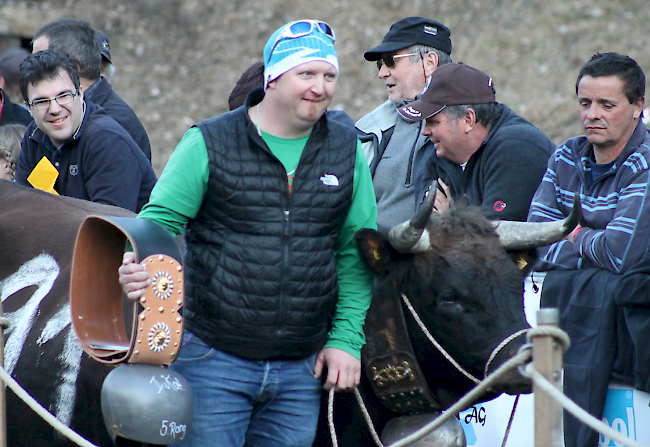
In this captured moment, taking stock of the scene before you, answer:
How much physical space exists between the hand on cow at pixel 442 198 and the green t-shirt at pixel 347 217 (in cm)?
89

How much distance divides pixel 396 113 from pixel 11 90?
6.03m

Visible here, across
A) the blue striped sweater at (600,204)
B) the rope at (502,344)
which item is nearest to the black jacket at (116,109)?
the blue striped sweater at (600,204)

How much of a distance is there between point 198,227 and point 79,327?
0.62 m

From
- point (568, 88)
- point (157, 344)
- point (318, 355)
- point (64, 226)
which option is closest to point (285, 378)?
point (318, 355)

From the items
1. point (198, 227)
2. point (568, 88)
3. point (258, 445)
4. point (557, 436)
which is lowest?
point (258, 445)

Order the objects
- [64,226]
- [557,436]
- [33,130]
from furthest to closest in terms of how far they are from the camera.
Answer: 1. [33,130]
2. [64,226]
3. [557,436]

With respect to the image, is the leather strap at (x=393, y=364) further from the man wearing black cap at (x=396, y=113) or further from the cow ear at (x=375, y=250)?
the man wearing black cap at (x=396, y=113)

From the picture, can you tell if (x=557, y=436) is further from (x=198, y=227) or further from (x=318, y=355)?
(x=198, y=227)

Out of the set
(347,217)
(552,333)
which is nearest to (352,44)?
(347,217)

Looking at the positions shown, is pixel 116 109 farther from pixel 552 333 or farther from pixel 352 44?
pixel 352 44

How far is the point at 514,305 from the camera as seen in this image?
3.04m

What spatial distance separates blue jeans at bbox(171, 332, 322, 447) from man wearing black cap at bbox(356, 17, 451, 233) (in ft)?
5.92

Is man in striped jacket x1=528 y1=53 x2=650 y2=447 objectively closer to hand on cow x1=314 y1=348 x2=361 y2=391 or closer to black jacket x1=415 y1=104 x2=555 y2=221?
black jacket x1=415 y1=104 x2=555 y2=221

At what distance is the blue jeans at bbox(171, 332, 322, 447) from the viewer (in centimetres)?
283
